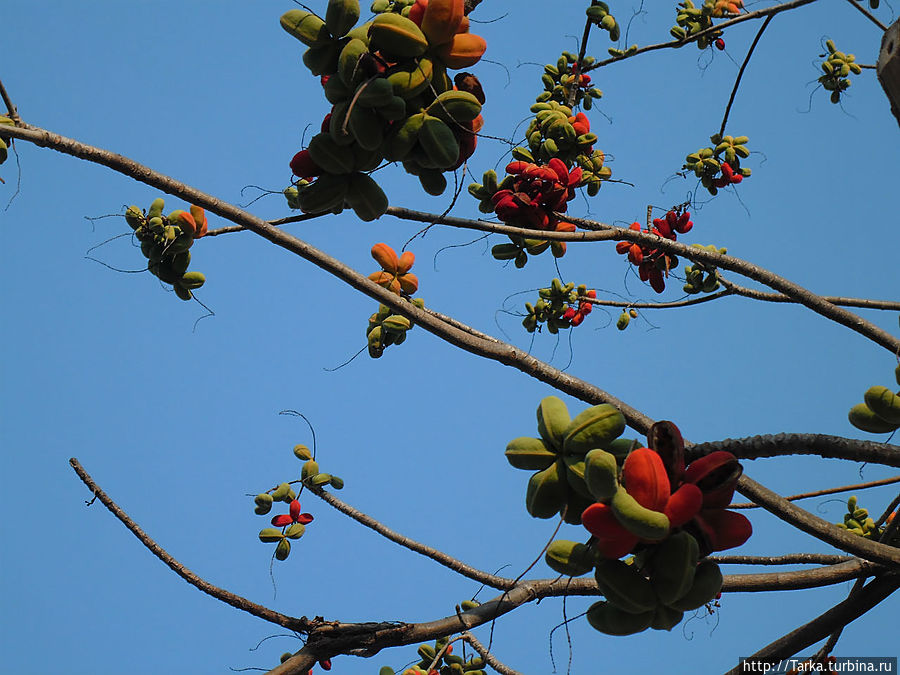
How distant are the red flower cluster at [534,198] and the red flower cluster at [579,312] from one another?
6.13 ft

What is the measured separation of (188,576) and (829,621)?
1.97 metres

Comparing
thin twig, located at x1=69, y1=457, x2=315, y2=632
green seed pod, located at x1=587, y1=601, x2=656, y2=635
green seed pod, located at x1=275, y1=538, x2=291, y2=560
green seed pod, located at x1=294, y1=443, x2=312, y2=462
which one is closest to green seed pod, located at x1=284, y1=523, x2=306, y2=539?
green seed pod, located at x1=275, y1=538, x2=291, y2=560

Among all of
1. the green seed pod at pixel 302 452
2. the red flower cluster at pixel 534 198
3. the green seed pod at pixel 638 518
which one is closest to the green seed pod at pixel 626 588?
the green seed pod at pixel 638 518

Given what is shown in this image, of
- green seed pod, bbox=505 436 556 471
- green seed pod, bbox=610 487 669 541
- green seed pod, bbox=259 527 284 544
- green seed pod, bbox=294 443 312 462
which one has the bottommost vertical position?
green seed pod, bbox=610 487 669 541

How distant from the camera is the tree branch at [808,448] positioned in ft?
6.10

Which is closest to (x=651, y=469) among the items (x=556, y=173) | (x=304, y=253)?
(x=304, y=253)

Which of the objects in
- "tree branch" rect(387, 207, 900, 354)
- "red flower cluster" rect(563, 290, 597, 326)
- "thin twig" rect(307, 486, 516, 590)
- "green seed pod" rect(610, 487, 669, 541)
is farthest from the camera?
"red flower cluster" rect(563, 290, 597, 326)

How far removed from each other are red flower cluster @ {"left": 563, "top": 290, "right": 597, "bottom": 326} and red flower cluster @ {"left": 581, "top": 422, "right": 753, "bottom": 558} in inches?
124

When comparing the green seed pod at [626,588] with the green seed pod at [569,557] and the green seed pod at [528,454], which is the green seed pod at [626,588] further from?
the green seed pod at [528,454]

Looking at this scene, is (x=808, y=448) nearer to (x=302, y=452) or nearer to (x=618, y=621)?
(x=618, y=621)

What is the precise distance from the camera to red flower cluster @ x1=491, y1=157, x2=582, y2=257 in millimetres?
3119

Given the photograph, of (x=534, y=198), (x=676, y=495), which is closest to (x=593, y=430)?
(x=676, y=495)

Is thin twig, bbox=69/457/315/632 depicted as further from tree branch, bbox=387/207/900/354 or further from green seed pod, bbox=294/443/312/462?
green seed pod, bbox=294/443/312/462

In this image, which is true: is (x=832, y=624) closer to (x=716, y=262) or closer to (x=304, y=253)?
(x=716, y=262)
